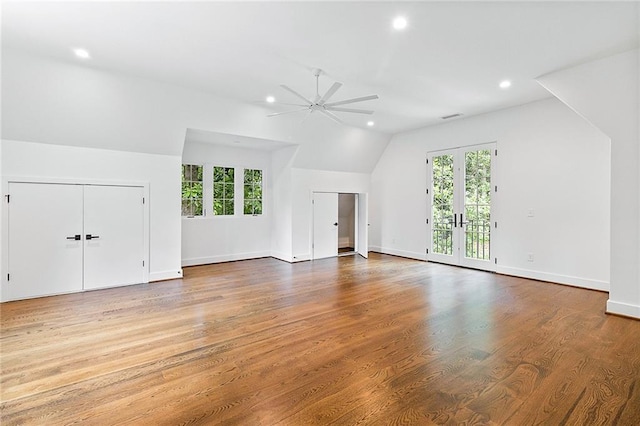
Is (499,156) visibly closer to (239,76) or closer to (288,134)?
(288,134)

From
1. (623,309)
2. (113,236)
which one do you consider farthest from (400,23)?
(113,236)

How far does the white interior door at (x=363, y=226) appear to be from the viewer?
8.20 meters

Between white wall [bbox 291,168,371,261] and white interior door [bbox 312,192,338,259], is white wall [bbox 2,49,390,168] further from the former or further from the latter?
white interior door [bbox 312,192,338,259]

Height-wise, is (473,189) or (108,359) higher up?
(473,189)

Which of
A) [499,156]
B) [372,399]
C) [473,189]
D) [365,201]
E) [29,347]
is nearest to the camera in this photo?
[372,399]

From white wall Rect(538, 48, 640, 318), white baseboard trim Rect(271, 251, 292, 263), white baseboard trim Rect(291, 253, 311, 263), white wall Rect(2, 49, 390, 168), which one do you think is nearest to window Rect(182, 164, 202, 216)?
white wall Rect(2, 49, 390, 168)

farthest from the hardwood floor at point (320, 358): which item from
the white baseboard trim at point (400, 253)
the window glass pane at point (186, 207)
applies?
the white baseboard trim at point (400, 253)

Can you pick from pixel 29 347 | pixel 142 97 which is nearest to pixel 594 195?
pixel 142 97

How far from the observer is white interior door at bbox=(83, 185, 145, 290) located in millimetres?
5012

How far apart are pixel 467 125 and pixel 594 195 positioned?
2.63m

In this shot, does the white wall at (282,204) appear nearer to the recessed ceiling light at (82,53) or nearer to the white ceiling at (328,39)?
the white ceiling at (328,39)

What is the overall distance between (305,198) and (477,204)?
152 inches

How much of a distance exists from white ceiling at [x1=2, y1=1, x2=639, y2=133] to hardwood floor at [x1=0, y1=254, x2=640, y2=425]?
325 centimetres

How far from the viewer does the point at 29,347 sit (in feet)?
9.91
